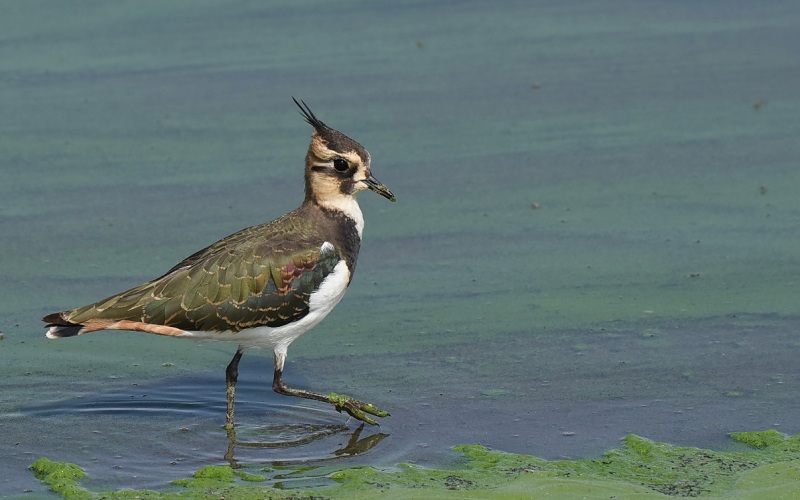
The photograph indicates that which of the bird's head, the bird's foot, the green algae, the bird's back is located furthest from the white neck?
the green algae

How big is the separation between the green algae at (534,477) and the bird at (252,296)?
805mm

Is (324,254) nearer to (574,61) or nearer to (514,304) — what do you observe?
(514,304)

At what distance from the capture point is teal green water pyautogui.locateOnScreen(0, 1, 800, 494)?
8766 millimetres

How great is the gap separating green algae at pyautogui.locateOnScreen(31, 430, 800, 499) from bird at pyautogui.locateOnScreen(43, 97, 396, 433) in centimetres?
81

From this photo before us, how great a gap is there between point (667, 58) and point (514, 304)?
5259 mm

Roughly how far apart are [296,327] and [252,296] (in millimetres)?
341

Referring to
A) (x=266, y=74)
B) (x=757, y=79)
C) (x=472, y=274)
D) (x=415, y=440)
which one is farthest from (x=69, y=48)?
(x=415, y=440)

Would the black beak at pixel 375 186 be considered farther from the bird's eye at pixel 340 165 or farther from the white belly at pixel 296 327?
the white belly at pixel 296 327

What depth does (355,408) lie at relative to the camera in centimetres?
847

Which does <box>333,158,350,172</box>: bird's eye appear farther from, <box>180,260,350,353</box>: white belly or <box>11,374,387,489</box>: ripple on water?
<box>11,374,387,489</box>: ripple on water

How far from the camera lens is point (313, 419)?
8859 mm

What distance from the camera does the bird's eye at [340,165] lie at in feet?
29.6

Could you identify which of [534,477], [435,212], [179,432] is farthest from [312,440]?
[435,212]

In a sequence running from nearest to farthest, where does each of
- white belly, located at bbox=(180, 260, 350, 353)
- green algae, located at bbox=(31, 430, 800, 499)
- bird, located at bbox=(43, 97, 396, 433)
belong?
green algae, located at bbox=(31, 430, 800, 499)
bird, located at bbox=(43, 97, 396, 433)
white belly, located at bbox=(180, 260, 350, 353)
